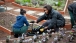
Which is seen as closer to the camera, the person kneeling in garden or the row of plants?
the person kneeling in garden

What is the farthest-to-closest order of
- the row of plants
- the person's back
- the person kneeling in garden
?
the row of plants
the person's back
the person kneeling in garden

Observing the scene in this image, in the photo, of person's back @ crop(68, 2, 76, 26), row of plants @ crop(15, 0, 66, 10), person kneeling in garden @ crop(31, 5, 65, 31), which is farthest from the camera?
row of plants @ crop(15, 0, 66, 10)

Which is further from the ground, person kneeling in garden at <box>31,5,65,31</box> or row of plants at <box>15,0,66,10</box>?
person kneeling in garden at <box>31,5,65,31</box>

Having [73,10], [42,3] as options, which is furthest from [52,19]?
[42,3]

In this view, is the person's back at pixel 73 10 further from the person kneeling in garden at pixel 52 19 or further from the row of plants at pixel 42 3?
the row of plants at pixel 42 3

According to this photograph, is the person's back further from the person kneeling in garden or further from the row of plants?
the row of plants

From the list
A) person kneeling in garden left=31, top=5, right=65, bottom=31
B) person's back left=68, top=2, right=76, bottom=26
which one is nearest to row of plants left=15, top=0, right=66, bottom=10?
person's back left=68, top=2, right=76, bottom=26

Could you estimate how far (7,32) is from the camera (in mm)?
9438

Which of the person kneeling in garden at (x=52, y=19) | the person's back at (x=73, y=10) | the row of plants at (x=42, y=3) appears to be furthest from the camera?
the row of plants at (x=42, y=3)

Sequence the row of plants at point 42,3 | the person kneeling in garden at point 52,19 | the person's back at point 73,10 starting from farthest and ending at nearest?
1. the row of plants at point 42,3
2. the person's back at point 73,10
3. the person kneeling in garden at point 52,19

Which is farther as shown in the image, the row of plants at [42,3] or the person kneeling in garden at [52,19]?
the row of plants at [42,3]

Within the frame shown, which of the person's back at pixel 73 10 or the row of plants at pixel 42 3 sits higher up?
the person's back at pixel 73 10

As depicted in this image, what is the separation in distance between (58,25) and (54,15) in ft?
1.44

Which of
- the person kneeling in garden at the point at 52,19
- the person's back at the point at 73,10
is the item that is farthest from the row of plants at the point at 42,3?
the person kneeling in garden at the point at 52,19
